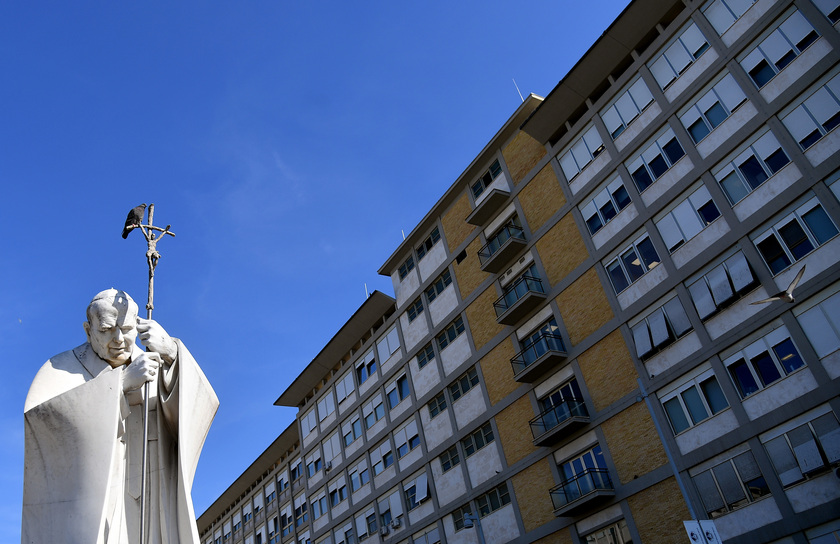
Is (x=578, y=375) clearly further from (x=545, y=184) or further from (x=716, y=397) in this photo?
(x=545, y=184)

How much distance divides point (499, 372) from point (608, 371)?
20.6 ft

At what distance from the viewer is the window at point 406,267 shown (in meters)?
39.4

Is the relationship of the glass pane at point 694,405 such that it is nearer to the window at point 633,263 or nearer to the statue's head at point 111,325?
the window at point 633,263

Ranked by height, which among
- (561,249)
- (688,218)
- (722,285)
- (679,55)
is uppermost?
(679,55)

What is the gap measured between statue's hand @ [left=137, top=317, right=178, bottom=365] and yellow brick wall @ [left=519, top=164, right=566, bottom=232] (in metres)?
24.4

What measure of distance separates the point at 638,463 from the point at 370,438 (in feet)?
63.2

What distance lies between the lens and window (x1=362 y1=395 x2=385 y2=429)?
39.4 m

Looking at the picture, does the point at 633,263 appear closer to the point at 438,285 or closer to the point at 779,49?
the point at 779,49

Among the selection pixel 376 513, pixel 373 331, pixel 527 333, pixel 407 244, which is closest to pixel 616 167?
pixel 527 333

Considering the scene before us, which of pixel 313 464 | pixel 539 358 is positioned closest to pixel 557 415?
pixel 539 358

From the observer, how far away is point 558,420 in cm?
2673

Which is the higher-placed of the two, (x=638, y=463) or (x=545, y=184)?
(x=545, y=184)

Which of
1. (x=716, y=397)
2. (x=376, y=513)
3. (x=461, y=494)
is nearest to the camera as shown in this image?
(x=716, y=397)

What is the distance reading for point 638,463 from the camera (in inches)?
934
